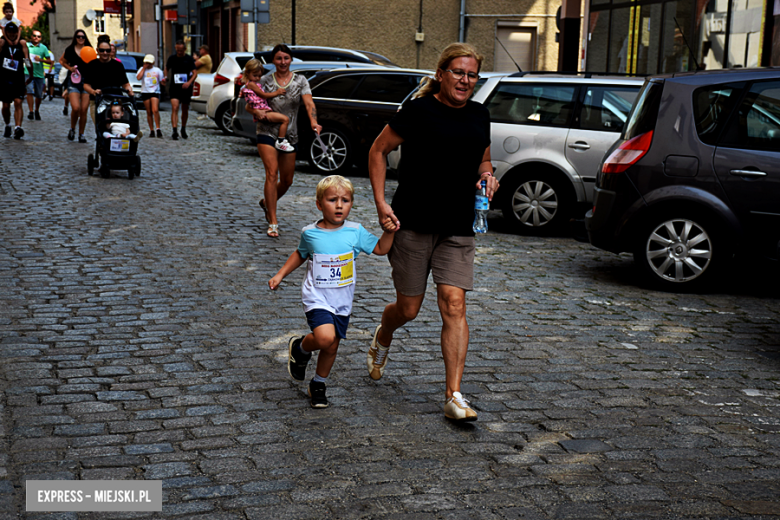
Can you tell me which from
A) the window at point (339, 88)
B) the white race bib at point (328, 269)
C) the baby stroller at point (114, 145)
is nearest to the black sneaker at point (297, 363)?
the white race bib at point (328, 269)

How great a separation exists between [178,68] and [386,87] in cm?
616

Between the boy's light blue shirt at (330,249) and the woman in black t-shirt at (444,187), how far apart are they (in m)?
0.20

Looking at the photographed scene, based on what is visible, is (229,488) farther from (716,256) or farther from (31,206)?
(31,206)

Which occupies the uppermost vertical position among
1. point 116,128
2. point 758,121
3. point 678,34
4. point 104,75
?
point 678,34

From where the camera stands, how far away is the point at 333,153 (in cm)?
1477

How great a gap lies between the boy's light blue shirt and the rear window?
3.90 m

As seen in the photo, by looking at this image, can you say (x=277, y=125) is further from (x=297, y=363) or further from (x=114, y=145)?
(x=297, y=363)

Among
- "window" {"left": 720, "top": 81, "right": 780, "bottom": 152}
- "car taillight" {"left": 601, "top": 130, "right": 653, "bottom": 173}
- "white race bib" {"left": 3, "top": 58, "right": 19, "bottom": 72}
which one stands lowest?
"car taillight" {"left": 601, "top": 130, "right": 653, "bottom": 173}

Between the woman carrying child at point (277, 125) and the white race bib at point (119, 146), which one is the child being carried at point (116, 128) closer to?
the white race bib at point (119, 146)

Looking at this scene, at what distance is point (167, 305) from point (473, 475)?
3.36m

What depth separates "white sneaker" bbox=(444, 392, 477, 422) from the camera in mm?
4551

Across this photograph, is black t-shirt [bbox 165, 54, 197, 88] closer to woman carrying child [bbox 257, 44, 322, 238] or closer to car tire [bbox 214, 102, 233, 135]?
car tire [bbox 214, 102, 233, 135]

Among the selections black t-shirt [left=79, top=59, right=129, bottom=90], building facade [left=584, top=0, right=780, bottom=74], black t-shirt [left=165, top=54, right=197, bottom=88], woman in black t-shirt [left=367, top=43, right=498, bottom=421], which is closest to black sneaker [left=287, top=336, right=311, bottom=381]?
woman in black t-shirt [left=367, top=43, right=498, bottom=421]

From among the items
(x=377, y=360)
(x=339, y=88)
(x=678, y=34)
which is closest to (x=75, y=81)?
(x=339, y=88)
